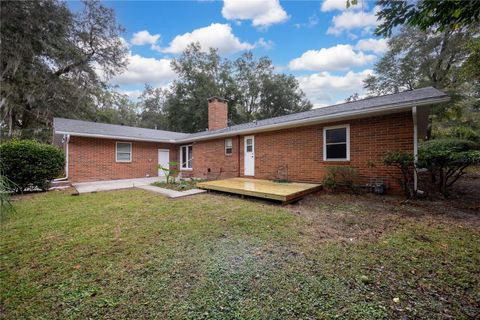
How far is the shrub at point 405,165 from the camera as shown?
533cm

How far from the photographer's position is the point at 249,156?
384 inches

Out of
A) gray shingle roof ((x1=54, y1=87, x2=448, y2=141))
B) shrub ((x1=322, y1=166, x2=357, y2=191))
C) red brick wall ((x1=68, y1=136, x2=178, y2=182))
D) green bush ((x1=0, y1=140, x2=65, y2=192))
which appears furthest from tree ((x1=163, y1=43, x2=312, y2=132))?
shrub ((x1=322, y1=166, x2=357, y2=191))

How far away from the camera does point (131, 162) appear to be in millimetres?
12477

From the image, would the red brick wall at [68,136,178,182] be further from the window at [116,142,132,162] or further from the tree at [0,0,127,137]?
the tree at [0,0,127,137]

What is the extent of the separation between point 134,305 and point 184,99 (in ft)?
82.9

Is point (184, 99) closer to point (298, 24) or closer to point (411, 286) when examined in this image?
point (298, 24)

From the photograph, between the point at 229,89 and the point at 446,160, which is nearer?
the point at 446,160

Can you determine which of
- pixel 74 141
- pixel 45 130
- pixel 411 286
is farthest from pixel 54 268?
pixel 45 130

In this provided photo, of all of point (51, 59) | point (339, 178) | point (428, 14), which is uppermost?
point (51, 59)

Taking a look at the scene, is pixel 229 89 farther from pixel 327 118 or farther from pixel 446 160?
pixel 446 160

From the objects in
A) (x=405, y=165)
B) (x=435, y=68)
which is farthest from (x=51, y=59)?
(x=435, y=68)

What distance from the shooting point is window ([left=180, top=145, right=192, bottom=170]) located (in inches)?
541

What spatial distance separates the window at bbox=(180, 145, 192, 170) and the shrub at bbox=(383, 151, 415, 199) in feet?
36.0

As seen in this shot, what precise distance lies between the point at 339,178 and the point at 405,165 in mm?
1775
